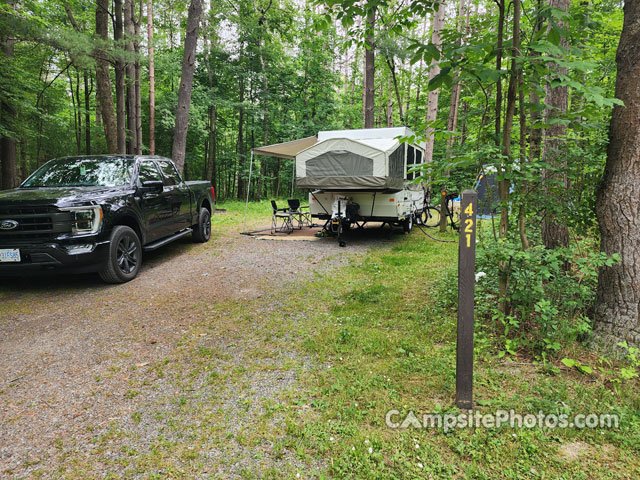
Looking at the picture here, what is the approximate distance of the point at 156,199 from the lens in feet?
20.3

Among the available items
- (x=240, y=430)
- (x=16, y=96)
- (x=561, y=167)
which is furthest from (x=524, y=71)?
(x=16, y=96)

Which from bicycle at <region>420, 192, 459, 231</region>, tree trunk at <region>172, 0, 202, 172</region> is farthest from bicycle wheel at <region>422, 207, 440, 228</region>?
tree trunk at <region>172, 0, 202, 172</region>

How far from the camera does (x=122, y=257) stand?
17.4 ft

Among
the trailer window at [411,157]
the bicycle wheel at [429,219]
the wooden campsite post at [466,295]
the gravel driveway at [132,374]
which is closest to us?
the gravel driveway at [132,374]

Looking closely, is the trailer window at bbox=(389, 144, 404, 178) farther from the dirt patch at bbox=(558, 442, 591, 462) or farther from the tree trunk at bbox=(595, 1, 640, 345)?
the dirt patch at bbox=(558, 442, 591, 462)

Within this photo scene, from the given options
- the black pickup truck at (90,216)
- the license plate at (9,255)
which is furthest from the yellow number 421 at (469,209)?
the license plate at (9,255)

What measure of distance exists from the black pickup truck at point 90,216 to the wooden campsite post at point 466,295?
15.3 feet

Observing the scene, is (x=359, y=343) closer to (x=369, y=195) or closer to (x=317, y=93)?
(x=369, y=195)

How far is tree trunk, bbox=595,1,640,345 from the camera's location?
271 cm

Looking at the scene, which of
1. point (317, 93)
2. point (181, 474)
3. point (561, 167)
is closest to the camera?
point (181, 474)

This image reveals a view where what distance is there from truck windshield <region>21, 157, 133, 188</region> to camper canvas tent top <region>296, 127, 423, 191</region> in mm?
3764

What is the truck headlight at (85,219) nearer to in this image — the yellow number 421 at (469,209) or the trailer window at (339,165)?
the trailer window at (339,165)

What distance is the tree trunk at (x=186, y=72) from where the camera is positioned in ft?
34.1

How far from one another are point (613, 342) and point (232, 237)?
821cm
